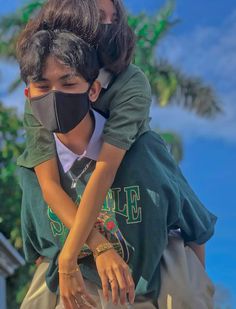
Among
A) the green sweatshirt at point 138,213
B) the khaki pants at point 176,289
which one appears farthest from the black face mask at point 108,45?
the khaki pants at point 176,289

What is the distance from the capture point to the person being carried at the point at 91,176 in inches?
92.4

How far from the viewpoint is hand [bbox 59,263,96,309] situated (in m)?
2.33

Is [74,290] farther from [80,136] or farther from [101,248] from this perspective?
[80,136]

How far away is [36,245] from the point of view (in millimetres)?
2699

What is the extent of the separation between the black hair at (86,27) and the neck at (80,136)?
21cm

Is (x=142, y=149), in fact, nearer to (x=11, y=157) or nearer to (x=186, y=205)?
(x=186, y=205)

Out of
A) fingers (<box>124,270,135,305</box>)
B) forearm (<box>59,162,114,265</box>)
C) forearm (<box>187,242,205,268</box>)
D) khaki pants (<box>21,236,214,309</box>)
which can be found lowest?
forearm (<box>187,242,205,268</box>)

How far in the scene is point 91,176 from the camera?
2.40 metres

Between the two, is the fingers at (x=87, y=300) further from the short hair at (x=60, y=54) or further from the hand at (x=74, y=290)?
the short hair at (x=60, y=54)

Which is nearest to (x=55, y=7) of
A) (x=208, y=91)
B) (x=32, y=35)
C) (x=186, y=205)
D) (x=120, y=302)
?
(x=32, y=35)

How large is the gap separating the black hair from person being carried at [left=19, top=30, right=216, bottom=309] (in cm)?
4

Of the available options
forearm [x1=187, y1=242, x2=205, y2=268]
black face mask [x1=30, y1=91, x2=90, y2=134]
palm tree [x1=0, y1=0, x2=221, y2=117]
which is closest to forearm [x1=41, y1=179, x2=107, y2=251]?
black face mask [x1=30, y1=91, x2=90, y2=134]

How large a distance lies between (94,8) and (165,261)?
99 cm

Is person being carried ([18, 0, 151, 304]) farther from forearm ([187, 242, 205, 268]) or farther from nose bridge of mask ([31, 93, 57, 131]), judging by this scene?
forearm ([187, 242, 205, 268])
